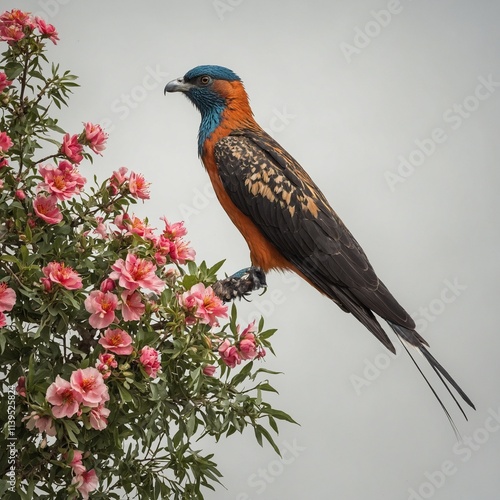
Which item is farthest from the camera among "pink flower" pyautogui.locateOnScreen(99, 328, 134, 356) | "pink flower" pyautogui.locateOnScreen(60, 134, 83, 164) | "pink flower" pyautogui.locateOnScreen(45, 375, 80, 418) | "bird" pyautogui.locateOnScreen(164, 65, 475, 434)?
"bird" pyautogui.locateOnScreen(164, 65, 475, 434)

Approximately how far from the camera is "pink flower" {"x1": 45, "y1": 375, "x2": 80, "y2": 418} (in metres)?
1.55

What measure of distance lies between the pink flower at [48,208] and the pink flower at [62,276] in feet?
0.53

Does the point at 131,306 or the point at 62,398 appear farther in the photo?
the point at 131,306

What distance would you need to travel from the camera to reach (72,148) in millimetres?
1870

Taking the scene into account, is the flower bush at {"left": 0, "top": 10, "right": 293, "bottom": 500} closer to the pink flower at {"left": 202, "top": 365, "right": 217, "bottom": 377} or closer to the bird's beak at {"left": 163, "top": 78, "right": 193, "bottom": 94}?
the pink flower at {"left": 202, "top": 365, "right": 217, "bottom": 377}

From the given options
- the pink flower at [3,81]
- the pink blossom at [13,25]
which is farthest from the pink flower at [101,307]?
the pink blossom at [13,25]

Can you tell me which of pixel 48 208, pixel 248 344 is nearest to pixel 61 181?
pixel 48 208

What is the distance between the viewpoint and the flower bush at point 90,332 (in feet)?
5.33

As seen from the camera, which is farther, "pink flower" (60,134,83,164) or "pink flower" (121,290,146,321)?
"pink flower" (60,134,83,164)

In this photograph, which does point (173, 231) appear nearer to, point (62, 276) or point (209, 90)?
point (62, 276)

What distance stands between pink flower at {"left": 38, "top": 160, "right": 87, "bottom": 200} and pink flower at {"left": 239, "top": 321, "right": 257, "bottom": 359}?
58 centimetres

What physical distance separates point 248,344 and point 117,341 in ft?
1.19

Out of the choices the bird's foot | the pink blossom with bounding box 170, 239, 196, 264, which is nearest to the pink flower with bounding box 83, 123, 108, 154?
the pink blossom with bounding box 170, 239, 196, 264

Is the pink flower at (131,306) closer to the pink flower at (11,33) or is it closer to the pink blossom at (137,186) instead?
the pink blossom at (137,186)
